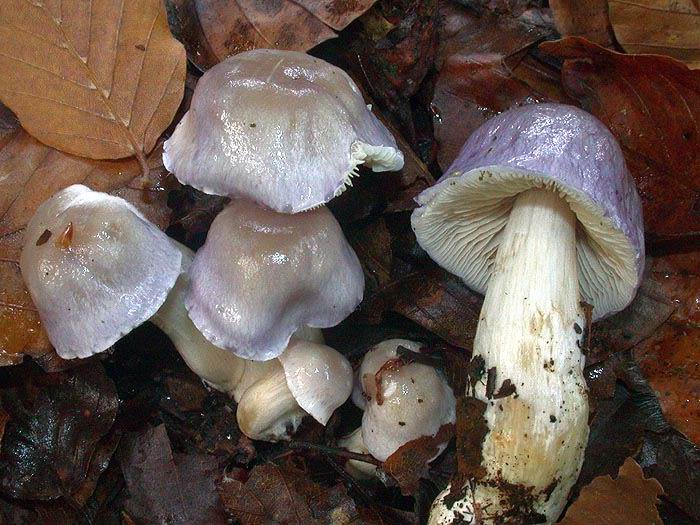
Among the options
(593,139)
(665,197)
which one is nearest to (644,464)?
(665,197)

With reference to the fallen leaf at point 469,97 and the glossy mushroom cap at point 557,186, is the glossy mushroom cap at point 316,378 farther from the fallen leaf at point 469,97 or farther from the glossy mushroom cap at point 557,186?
the fallen leaf at point 469,97

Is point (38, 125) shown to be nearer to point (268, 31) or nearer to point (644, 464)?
point (268, 31)

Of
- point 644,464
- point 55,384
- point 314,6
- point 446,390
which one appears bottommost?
point 644,464

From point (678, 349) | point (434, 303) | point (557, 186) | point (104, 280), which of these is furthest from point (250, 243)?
point (678, 349)

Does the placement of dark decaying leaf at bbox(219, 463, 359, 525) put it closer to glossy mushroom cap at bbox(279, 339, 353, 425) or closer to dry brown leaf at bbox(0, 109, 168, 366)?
glossy mushroom cap at bbox(279, 339, 353, 425)

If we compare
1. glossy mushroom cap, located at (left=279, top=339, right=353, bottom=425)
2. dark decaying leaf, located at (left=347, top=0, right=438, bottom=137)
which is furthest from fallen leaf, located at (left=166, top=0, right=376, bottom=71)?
glossy mushroom cap, located at (left=279, top=339, right=353, bottom=425)

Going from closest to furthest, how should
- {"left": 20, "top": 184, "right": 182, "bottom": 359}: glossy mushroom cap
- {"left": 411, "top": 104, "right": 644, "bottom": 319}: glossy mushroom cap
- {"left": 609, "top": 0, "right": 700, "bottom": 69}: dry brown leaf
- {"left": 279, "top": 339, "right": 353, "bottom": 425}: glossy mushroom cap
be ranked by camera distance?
{"left": 411, "top": 104, "right": 644, "bottom": 319}: glossy mushroom cap
{"left": 20, "top": 184, "right": 182, "bottom": 359}: glossy mushroom cap
{"left": 279, "top": 339, "right": 353, "bottom": 425}: glossy mushroom cap
{"left": 609, "top": 0, "right": 700, "bottom": 69}: dry brown leaf
